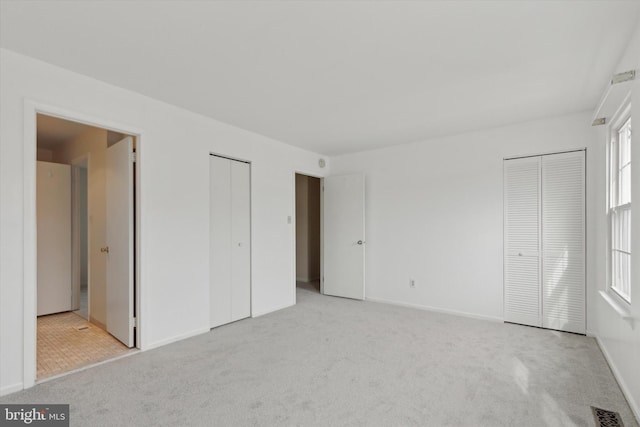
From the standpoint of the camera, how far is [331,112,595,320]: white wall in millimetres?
3885

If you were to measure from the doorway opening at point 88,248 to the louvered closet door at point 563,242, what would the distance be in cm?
454

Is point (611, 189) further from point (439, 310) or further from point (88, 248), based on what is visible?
point (88, 248)

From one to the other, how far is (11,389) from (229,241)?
224 cm

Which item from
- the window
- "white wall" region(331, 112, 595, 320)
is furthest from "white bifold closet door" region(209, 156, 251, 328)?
the window

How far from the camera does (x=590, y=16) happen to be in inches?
75.0

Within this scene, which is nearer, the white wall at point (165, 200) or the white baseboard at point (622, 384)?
the white baseboard at point (622, 384)

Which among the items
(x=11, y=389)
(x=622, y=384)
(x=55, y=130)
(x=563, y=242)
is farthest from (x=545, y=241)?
(x=55, y=130)

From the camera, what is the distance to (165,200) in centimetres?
327

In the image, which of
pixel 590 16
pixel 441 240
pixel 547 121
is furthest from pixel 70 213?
pixel 547 121

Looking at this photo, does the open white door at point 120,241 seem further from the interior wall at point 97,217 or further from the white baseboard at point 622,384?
the white baseboard at point 622,384

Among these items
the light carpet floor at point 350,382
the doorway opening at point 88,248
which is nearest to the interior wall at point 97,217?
the doorway opening at point 88,248

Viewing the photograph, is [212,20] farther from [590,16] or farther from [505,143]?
[505,143]

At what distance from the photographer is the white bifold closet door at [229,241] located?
385 cm

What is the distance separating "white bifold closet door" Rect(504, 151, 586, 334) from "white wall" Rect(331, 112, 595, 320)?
0.11 m
